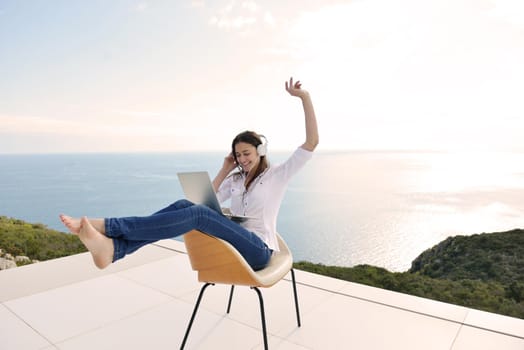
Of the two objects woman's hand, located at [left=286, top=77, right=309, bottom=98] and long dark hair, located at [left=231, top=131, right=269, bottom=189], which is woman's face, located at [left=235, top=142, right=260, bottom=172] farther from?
woman's hand, located at [left=286, top=77, right=309, bottom=98]

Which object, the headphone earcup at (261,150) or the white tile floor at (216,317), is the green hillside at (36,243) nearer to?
the white tile floor at (216,317)

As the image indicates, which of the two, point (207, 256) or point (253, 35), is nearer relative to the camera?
point (207, 256)

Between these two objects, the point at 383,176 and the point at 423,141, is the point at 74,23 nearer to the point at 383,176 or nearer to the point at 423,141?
the point at 423,141

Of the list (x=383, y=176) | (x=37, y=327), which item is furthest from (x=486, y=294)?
(x=383, y=176)

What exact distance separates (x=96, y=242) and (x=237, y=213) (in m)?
0.88

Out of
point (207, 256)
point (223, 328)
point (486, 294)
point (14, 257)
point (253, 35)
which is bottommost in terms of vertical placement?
point (486, 294)

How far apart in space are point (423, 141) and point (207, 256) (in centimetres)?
1143

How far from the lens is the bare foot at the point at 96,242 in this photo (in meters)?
1.24

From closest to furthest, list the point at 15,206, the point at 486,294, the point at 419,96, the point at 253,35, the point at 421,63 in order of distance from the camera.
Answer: the point at 486,294 → the point at 253,35 → the point at 421,63 → the point at 419,96 → the point at 15,206

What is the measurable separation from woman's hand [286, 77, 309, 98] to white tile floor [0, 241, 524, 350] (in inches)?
51.0

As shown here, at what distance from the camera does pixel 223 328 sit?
208 cm

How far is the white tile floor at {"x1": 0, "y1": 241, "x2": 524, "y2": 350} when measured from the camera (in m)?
1.92

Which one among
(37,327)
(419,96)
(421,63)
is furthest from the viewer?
(419,96)

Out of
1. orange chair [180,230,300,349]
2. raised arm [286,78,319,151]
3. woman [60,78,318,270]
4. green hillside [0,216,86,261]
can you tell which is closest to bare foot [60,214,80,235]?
woman [60,78,318,270]
